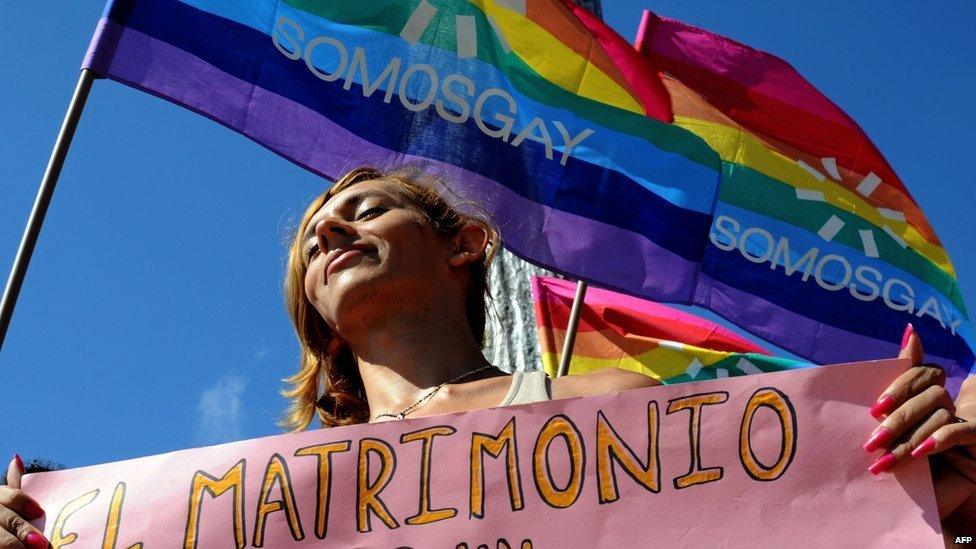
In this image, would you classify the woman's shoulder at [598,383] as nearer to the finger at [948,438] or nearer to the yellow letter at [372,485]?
the yellow letter at [372,485]

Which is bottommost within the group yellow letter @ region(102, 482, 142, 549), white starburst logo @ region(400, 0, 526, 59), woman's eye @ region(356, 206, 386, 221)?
yellow letter @ region(102, 482, 142, 549)

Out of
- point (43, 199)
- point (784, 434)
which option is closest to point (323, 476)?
point (784, 434)

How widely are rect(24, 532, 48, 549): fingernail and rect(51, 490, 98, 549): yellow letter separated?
0.03m

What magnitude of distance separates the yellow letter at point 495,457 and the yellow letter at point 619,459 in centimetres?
14

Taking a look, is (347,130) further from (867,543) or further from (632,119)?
(867,543)

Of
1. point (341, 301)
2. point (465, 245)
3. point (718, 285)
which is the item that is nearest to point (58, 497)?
point (341, 301)

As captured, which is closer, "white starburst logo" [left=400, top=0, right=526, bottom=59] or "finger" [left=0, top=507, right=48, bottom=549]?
"finger" [left=0, top=507, right=48, bottom=549]

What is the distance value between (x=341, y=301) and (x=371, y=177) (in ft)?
1.95

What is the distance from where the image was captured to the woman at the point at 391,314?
290 cm

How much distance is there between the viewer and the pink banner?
222cm

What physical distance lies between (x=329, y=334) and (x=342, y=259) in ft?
1.18

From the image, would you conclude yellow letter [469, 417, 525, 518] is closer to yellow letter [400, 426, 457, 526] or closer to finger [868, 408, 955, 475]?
yellow letter [400, 426, 457, 526]

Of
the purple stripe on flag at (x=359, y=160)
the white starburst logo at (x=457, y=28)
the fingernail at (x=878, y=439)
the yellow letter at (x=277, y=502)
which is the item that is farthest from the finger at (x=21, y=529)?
the white starburst logo at (x=457, y=28)

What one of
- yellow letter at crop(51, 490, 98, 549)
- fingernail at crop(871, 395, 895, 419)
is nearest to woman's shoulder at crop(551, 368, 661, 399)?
fingernail at crop(871, 395, 895, 419)
